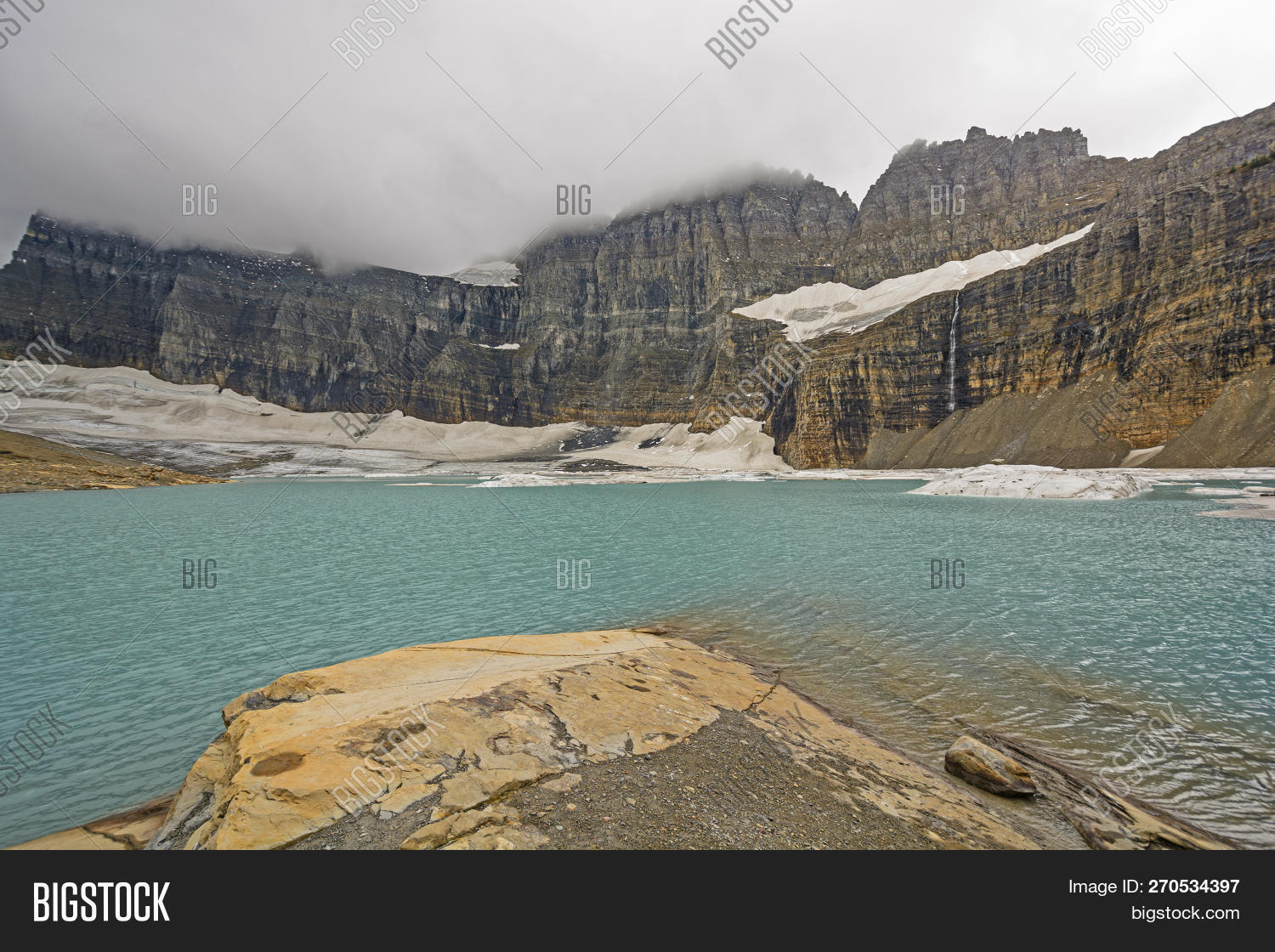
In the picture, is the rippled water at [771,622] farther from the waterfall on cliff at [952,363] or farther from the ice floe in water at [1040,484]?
the waterfall on cliff at [952,363]

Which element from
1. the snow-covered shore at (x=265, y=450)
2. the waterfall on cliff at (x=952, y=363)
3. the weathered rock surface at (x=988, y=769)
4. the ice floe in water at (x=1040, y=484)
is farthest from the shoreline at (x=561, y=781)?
the waterfall on cliff at (x=952, y=363)

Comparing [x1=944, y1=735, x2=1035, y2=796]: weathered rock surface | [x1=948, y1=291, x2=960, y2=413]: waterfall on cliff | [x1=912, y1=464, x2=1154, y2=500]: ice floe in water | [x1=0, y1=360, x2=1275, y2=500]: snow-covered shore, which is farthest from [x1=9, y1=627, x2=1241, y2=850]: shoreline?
[x1=948, y1=291, x2=960, y2=413]: waterfall on cliff

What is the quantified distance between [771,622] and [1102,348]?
118 meters

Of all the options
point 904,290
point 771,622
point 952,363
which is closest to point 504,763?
point 771,622

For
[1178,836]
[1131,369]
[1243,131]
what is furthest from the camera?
[1243,131]

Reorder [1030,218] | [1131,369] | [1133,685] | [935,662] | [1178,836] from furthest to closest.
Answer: [1030,218], [1131,369], [935,662], [1133,685], [1178,836]

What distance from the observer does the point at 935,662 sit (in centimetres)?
1281

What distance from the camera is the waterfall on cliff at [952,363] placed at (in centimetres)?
12300

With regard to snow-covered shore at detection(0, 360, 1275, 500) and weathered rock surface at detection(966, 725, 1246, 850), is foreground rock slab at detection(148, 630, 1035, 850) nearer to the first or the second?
weathered rock surface at detection(966, 725, 1246, 850)

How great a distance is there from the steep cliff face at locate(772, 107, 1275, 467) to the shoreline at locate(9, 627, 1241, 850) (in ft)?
342

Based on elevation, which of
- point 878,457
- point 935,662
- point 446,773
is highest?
point 878,457
